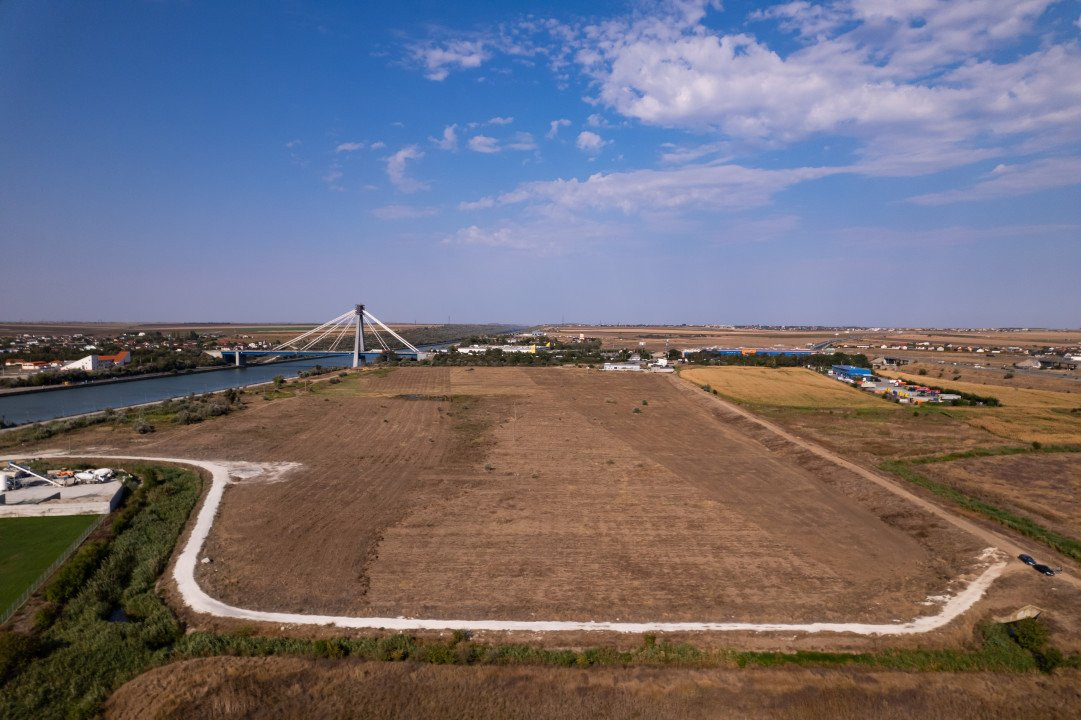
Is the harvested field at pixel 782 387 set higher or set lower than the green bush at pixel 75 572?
higher

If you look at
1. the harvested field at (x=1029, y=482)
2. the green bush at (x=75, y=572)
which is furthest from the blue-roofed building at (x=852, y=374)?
the green bush at (x=75, y=572)

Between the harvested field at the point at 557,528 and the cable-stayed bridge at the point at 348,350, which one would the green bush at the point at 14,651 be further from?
the cable-stayed bridge at the point at 348,350

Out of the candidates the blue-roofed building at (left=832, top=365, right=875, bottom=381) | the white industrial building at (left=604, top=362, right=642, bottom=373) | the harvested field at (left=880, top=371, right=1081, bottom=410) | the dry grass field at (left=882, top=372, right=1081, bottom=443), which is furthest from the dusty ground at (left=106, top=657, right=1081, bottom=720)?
the white industrial building at (left=604, top=362, right=642, bottom=373)

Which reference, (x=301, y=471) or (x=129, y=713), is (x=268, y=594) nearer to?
→ (x=129, y=713)

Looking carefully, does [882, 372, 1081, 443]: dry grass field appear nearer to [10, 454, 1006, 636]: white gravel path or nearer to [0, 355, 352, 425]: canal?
[10, 454, 1006, 636]: white gravel path

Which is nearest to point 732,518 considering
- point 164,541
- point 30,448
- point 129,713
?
point 129,713

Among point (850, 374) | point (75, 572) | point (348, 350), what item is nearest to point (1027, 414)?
point (850, 374)
